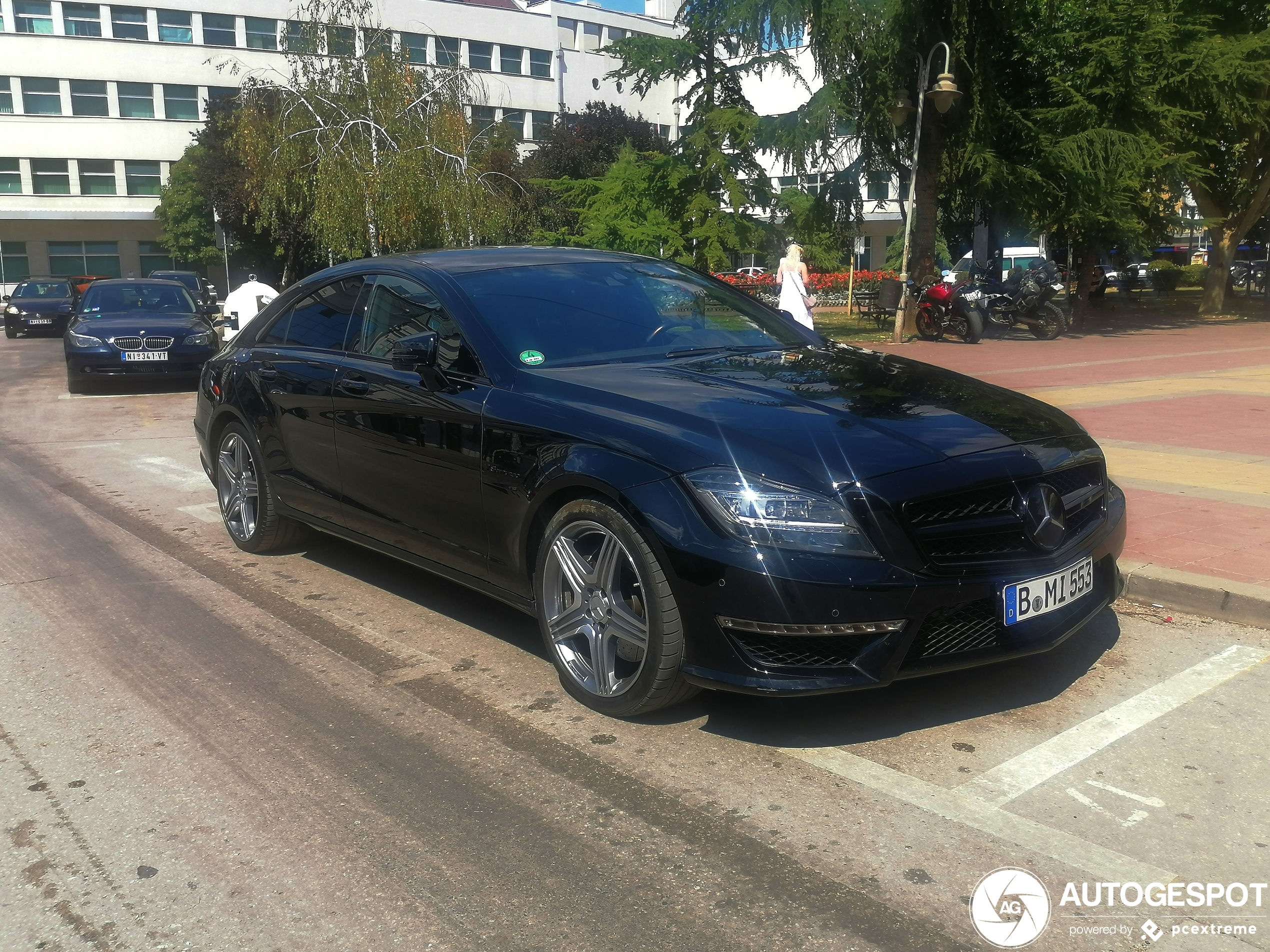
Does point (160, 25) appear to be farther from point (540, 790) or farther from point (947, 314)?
point (540, 790)

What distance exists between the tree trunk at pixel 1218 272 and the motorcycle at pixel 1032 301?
356 inches

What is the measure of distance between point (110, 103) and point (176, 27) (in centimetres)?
482

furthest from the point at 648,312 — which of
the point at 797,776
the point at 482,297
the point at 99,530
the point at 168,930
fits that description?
the point at 99,530

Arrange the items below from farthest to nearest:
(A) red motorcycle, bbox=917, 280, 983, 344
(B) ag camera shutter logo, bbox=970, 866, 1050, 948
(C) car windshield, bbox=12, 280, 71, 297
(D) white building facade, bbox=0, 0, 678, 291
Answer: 1. (D) white building facade, bbox=0, 0, 678, 291
2. (C) car windshield, bbox=12, 280, 71, 297
3. (A) red motorcycle, bbox=917, 280, 983, 344
4. (B) ag camera shutter logo, bbox=970, 866, 1050, 948

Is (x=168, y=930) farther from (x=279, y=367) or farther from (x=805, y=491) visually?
(x=279, y=367)

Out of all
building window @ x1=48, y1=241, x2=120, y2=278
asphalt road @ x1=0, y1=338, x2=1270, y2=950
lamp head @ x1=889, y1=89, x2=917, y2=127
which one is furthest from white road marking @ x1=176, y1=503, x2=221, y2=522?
building window @ x1=48, y1=241, x2=120, y2=278

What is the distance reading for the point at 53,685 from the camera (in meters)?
4.77

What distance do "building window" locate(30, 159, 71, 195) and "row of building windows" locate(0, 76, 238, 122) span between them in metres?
2.25

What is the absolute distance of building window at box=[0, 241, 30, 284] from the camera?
60.0 m

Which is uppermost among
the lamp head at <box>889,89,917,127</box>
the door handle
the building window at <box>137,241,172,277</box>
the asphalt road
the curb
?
the lamp head at <box>889,89,917,127</box>

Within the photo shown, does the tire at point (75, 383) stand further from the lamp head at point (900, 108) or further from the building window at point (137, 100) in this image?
the building window at point (137, 100)

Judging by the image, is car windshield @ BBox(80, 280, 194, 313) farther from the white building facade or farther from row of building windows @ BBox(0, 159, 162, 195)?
row of building windows @ BBox(0, 159, 162, 195)

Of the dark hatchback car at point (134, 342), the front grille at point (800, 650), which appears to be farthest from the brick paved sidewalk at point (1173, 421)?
the dark hatchback car at point (134, 342)

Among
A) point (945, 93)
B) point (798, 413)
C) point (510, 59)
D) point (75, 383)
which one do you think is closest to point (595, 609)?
point (798, 413)
